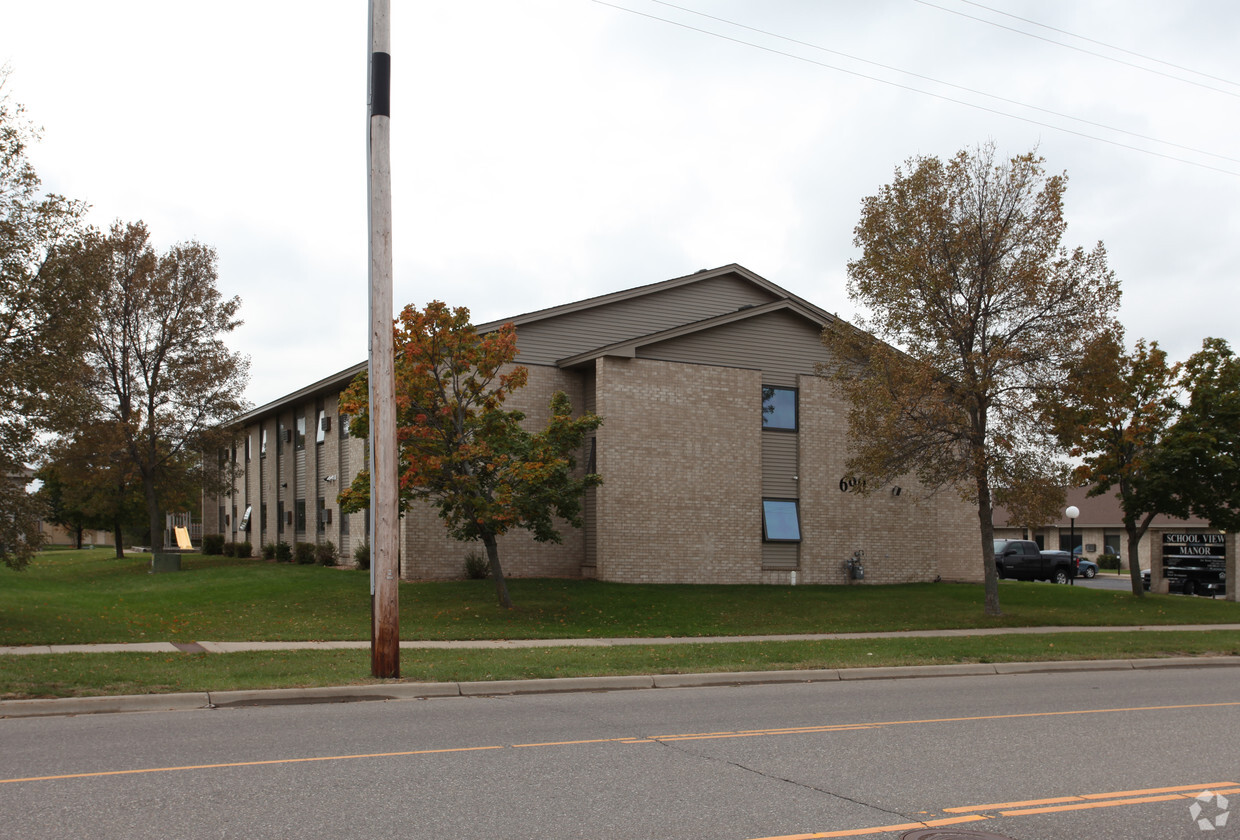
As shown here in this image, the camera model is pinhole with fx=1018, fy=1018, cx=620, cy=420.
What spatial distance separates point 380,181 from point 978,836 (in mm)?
10142

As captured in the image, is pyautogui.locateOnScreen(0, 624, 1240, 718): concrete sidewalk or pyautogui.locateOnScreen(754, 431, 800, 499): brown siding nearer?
pyautogui.locateOnScreen(0, 624, 1240, 718): concrete sidewalk

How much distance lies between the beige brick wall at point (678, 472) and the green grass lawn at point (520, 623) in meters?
1.19

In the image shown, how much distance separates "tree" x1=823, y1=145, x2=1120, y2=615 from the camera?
21766 mm

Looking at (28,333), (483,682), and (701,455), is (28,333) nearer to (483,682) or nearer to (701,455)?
(483,682)

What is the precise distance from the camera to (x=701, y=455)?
29078 mm

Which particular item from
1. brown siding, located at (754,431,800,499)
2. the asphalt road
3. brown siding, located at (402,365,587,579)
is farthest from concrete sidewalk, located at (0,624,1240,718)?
brown siding, located at (402,365,587,579)

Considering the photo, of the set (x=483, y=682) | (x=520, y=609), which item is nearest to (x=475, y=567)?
(x=520, y=609)

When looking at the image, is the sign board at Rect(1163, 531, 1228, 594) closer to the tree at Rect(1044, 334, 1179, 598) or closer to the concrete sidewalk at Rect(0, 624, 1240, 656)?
the tree at Rect(1044, 334, 1179, 598)

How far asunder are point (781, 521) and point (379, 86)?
67.6 feet

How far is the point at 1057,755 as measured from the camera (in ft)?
27.2

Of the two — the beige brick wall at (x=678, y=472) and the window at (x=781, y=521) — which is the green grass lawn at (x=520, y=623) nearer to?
the beige brick wall at (x=678, y=472)

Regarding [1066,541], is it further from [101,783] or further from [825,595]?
[101,783]

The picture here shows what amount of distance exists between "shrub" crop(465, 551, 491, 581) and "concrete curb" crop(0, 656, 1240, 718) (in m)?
15.4

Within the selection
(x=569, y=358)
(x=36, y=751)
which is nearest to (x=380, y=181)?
(x=36, y=751)
